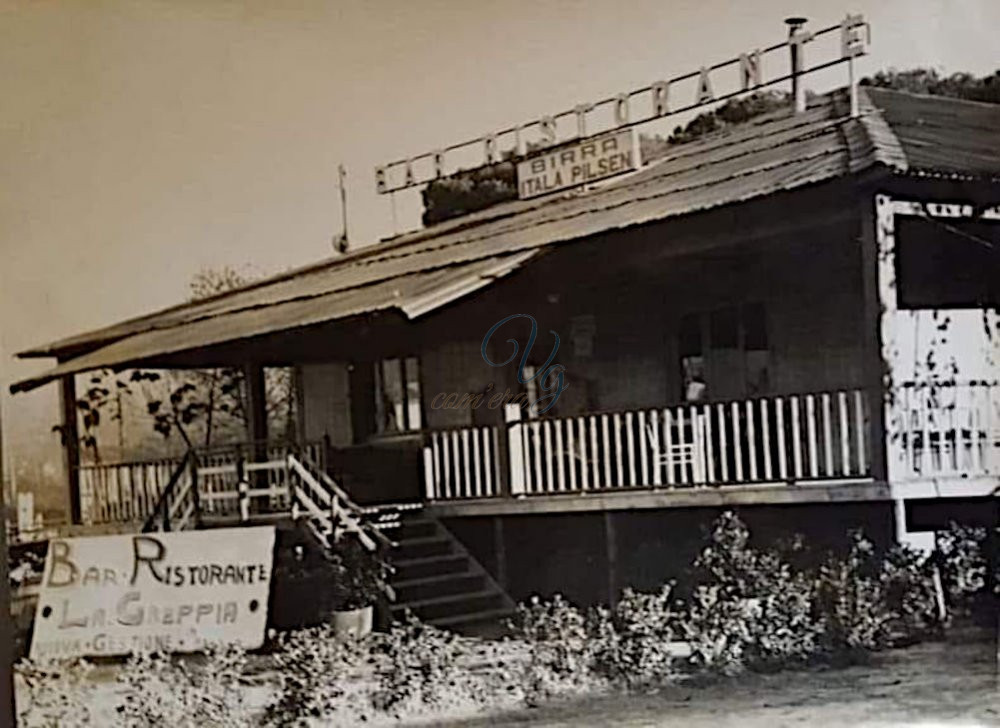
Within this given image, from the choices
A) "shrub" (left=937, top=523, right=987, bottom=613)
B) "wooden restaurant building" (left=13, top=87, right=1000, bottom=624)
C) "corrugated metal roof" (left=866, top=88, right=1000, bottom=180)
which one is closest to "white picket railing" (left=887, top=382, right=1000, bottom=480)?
"wooden restaurant building" (left=13, top=87, right=1000, bottom=624)

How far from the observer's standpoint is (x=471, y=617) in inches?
87.0

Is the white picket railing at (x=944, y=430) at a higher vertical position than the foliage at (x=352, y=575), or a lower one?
higher

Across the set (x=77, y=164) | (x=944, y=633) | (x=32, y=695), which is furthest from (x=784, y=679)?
(x=77, y=164)

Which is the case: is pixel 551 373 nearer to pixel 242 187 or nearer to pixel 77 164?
pixel 242 187

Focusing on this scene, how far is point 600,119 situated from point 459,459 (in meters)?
0.67

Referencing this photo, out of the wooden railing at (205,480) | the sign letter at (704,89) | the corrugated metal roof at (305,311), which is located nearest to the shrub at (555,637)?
the wooden railing at (205,480)

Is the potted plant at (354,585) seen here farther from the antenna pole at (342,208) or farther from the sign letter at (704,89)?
the sign letter at (704,89)

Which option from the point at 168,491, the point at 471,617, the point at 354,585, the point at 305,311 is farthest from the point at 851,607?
the point at 168,491

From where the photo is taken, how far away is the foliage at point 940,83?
222 cm

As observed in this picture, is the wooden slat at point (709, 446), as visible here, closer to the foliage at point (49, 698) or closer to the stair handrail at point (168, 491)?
the stair handrail at point (168, 491)

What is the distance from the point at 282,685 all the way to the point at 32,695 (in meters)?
0.45

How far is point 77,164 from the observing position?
2199mm

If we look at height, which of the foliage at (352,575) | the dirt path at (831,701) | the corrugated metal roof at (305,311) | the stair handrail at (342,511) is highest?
the corrugated metal roof at (305,311)

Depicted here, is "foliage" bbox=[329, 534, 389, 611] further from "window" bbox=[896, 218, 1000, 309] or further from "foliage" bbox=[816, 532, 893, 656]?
"window" bbox=[896, 218, 1000, 309]
